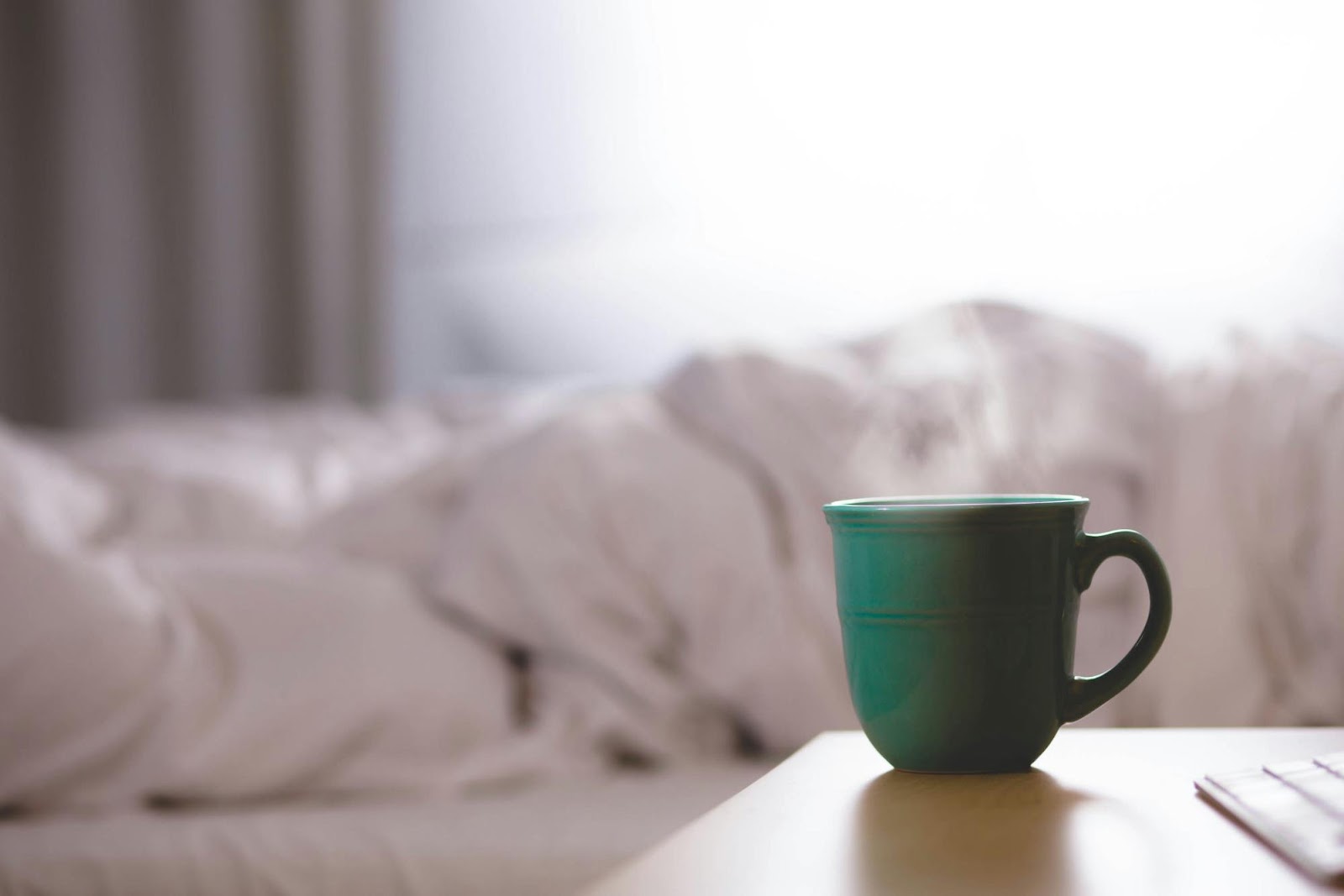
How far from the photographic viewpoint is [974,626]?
0.35m

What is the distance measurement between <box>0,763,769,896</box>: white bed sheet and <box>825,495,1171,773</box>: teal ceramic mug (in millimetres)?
368

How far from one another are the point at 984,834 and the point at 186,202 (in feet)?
8.70

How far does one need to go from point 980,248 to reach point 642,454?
972 millimetres

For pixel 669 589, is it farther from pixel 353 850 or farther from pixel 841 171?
pixel 841 171

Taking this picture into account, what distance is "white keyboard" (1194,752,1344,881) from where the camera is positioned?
0.26 metres

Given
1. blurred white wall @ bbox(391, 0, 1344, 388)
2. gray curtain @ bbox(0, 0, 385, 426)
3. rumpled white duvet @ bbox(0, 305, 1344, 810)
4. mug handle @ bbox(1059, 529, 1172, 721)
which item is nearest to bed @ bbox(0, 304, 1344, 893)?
rumpled white duvet @ bbox(0, 305, 1344, 810)

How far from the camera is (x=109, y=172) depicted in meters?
2.63

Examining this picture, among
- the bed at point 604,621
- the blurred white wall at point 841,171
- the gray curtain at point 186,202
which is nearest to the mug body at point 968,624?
the bed at point 604,621

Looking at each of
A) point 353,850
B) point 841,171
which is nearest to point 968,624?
point 353,850

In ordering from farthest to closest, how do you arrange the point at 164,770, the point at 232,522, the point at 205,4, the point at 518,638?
the point at 205,4 → the point at 232,522 → the point at 518,638 → the point at 164,770

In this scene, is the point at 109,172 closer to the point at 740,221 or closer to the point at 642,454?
the point at 740,221

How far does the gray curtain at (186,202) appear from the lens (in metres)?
2.50

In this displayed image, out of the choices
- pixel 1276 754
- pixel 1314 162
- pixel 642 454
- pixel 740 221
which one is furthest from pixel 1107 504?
pixel 740 221

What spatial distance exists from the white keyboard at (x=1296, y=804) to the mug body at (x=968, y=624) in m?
0.05
